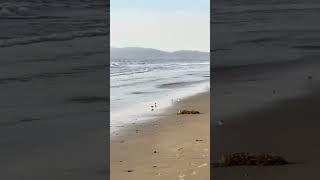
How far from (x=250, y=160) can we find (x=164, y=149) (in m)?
1.04

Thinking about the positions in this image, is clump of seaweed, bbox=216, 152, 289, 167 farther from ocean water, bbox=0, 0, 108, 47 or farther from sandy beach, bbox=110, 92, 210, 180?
ocean water, bbox=0, 0, 108, 47

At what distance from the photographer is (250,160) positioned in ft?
11.6

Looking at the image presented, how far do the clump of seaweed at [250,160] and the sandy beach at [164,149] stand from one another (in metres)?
0.13

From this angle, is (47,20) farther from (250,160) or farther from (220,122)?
(250,160)

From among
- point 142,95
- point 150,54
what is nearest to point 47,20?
point 142,95

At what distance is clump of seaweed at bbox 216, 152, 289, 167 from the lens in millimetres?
3498

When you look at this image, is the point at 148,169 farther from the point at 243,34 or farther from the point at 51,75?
the point at 243,34

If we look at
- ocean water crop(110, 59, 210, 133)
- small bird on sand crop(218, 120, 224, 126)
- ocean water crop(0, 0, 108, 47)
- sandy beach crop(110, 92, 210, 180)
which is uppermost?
ocean water crop(0, 0, 108, 47)

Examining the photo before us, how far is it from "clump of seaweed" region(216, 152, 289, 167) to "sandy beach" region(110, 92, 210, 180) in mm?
133

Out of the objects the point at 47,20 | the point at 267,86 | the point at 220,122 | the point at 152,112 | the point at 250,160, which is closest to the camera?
the point at 250,160

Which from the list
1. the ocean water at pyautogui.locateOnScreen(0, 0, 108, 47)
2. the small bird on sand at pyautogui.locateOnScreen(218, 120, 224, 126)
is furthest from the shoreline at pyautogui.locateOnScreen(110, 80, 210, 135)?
the ocean water at pyautogui.locateOnScreen(0, 0, 108, 47)

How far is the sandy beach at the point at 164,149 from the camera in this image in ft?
11.9

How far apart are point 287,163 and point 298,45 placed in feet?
15.4

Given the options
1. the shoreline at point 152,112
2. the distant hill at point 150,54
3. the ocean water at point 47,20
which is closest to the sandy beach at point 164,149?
the shoreline at point 152,112
